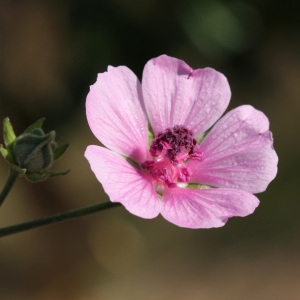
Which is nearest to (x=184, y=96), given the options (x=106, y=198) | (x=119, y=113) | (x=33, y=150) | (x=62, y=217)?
(x=119, y=113)

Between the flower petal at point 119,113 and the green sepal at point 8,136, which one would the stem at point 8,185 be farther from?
the flower petal at point 119,113

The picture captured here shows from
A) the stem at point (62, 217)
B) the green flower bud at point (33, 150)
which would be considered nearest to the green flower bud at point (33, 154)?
the green flower bud at point (33, 150)

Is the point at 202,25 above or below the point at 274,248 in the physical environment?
above

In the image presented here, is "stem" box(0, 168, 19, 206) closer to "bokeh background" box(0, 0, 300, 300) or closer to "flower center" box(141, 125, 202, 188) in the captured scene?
"flower center" box(141, 125, 202, 188)

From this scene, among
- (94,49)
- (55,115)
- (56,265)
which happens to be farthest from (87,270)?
(94,49)

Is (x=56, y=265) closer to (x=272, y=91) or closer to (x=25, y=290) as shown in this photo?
(x=25, y=290)

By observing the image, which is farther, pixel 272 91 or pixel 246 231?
pixel 272 91

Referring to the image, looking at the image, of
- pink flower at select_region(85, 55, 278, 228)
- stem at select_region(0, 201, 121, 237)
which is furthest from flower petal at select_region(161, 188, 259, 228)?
stem at select_region(0, 201, 121, 237)
